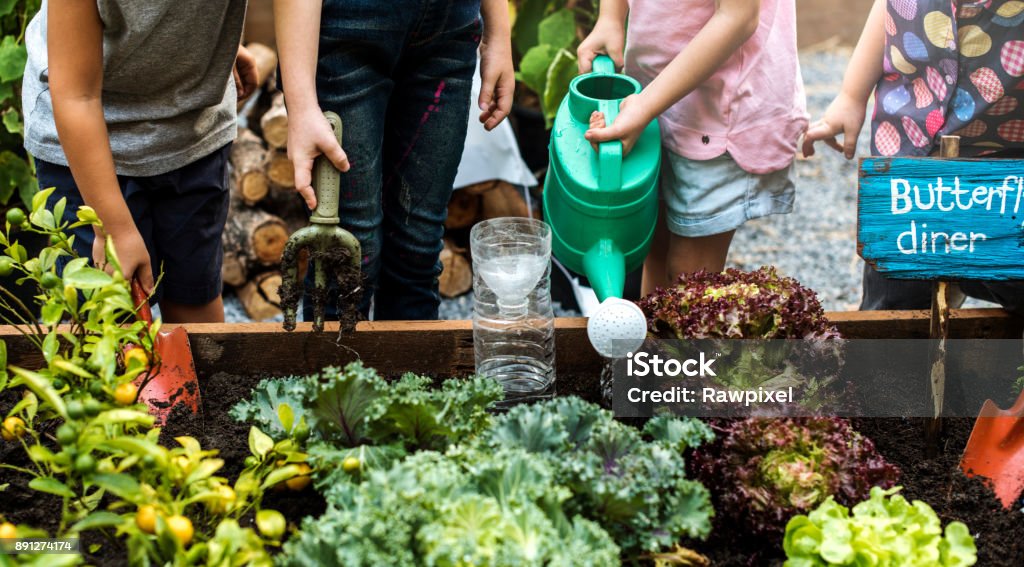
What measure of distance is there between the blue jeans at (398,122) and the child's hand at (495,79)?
1.4 inches

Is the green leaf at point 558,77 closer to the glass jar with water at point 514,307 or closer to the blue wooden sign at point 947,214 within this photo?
the glass jar with water at point 514,307

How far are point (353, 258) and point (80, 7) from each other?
0.60m

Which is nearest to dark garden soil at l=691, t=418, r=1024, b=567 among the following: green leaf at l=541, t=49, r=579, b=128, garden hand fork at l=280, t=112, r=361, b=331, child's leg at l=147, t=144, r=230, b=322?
garden hand fork at l=280, t=112, r=361, b=331

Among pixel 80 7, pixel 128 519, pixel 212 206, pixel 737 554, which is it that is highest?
pixel 80 7

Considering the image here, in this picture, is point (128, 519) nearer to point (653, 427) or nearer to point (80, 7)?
point (653, 427)

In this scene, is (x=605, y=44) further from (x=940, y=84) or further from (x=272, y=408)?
(x=272, y=408)

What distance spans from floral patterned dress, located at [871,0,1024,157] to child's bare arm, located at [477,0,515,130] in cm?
80

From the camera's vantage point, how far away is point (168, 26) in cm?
166

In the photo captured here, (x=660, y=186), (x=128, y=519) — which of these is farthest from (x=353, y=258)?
(x=660, y=186)

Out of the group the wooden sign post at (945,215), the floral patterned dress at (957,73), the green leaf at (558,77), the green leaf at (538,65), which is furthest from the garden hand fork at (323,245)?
the green leaf at (538,65)

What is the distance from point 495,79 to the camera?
1.90 m

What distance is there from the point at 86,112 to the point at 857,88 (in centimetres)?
155

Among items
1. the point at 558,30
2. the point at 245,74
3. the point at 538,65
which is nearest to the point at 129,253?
Result: the point at 245,74

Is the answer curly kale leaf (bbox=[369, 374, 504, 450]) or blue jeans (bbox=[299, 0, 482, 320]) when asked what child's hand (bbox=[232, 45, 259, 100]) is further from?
curly kale leaf (bbox=[369, 374, 504, 450])
